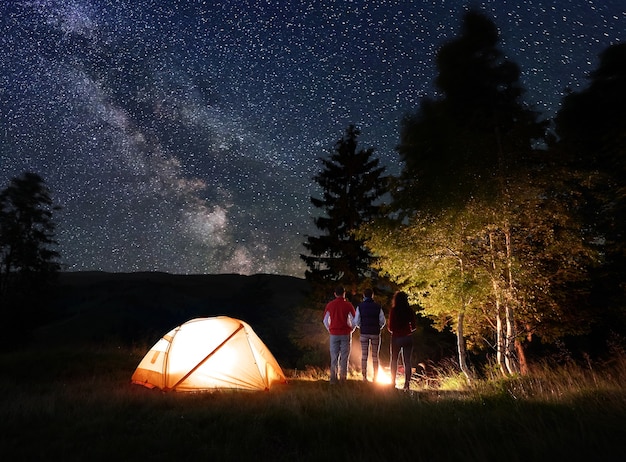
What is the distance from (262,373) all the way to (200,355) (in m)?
1.60

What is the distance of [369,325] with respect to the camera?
9.69m

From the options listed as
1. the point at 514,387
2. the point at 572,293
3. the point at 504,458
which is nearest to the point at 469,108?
the point at 572,293

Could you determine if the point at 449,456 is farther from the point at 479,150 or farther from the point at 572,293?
the point at 572,293

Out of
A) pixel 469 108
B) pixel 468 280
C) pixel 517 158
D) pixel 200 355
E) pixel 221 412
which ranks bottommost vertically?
pixel 221 412

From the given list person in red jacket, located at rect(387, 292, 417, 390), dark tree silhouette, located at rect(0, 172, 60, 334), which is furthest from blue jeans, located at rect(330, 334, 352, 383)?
dark tree silhouette, located at rect(0, 172, 60, 334)

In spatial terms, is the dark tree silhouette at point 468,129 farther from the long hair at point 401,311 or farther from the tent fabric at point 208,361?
the tent fabric at point 208,361

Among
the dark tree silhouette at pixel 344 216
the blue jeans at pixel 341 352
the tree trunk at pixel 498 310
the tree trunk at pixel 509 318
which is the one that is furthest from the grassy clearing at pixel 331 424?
the dark tree silhouette at pixel 344 216

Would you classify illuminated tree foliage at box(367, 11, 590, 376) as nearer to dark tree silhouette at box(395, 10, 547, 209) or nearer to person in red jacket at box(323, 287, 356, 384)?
dark tree silhouette at box(395, 10, 547, 209)

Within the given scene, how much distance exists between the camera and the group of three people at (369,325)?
911 cm

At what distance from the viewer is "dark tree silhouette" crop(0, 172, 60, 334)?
25.3m

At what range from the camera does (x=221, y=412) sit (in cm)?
631

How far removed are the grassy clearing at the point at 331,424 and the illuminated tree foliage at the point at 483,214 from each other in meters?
3.97

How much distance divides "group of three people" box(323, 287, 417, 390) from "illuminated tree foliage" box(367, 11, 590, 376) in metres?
3.01

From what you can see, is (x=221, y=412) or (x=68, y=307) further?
(x=68, y=307)
